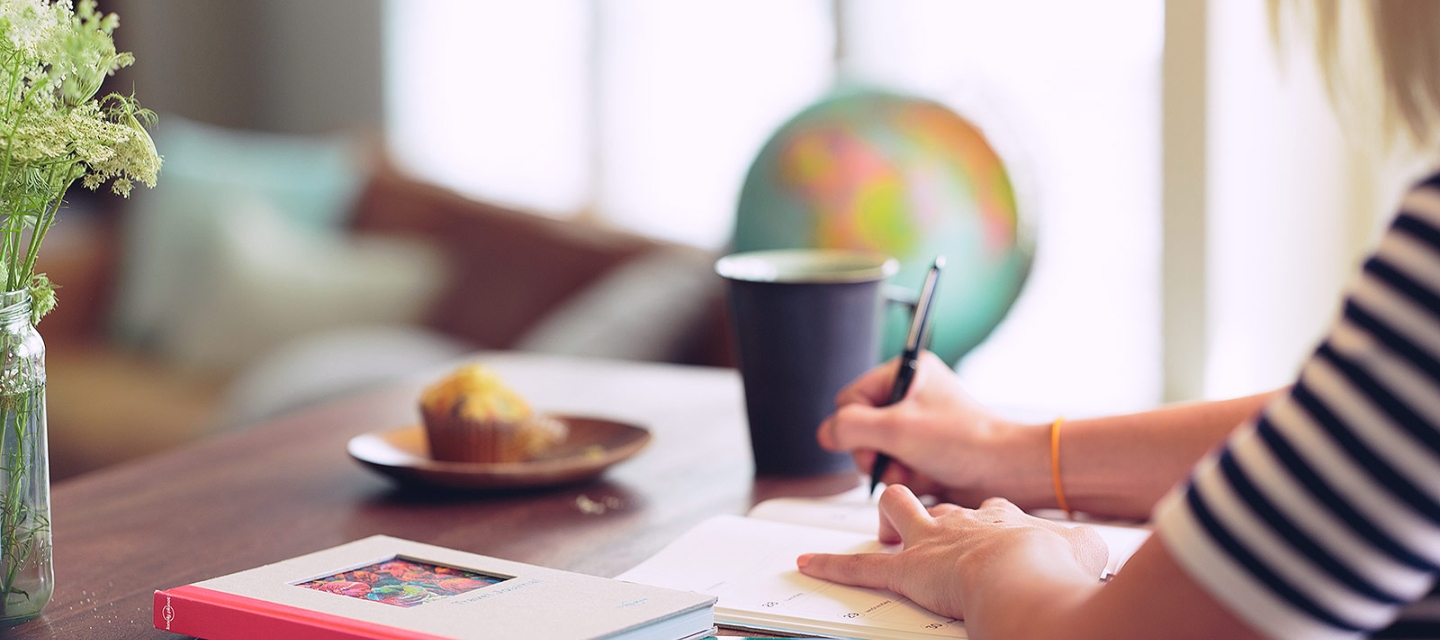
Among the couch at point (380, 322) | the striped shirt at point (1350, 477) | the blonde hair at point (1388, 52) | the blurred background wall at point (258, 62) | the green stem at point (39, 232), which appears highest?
the blurred background wall at point (258, 62)

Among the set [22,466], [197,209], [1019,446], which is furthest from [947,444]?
[197,209]

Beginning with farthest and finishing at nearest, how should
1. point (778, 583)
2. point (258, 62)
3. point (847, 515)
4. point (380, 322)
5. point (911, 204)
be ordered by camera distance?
point (258, 62) → point (380, 322) → point (911, 204) → point (847, 515) → point (778, 583)

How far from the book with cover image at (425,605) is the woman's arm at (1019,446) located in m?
0.31

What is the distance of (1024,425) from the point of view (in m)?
0.85

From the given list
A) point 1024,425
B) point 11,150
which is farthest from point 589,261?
point 11,150

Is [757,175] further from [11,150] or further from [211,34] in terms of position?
[211,34]

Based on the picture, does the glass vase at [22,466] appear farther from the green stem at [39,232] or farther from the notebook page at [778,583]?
the notebook page at [778,583]

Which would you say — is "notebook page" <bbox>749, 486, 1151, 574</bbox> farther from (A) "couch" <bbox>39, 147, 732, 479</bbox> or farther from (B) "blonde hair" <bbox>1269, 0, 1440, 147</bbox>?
(A) "couch" <bbox>39, 147, 732, 479</bbox>

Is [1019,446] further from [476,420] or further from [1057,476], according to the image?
[476,420]

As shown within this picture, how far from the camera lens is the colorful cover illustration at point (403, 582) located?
582mm

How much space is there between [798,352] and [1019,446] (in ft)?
0.57

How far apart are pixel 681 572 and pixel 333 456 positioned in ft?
1.42

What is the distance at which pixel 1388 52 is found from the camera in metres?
0.47

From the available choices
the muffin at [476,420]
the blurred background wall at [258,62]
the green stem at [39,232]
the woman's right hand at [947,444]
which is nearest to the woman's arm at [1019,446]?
the woman's right hand at [947,444]
